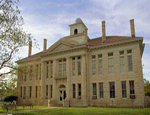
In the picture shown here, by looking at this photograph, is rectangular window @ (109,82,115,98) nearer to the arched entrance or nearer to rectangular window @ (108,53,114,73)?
rectangular window @ (108,53,114,73)

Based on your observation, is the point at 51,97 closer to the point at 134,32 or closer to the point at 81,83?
the point at 81,83

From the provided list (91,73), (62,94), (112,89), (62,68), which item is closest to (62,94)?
(62,94)

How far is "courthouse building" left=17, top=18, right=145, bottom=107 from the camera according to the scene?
22.9 m

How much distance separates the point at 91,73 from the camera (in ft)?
85.6

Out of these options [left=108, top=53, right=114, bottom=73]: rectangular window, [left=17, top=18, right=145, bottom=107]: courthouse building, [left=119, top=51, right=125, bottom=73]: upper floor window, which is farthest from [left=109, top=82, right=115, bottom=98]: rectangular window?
[left=119, top=51, right=125, bottom=73]: upper floor window

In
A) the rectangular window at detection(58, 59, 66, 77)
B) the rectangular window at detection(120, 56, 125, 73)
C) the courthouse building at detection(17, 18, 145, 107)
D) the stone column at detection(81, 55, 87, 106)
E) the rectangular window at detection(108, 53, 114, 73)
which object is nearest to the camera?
the courthouse building at detection(17, 18, 145, 107)

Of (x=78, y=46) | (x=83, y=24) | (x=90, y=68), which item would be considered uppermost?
(x=83, y=24)

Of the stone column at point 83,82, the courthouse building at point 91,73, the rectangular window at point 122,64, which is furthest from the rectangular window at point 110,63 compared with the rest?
the stone column at point 83,82

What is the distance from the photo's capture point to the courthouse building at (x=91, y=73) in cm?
2291

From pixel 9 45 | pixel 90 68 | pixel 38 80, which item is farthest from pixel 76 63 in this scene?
pixel 9 45

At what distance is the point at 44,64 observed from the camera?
3091 centimetres

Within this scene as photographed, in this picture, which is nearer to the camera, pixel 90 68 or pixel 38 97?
pixel 90 68

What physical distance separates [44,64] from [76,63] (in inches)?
277

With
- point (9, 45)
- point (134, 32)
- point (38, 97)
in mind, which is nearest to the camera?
point (9, 45)
